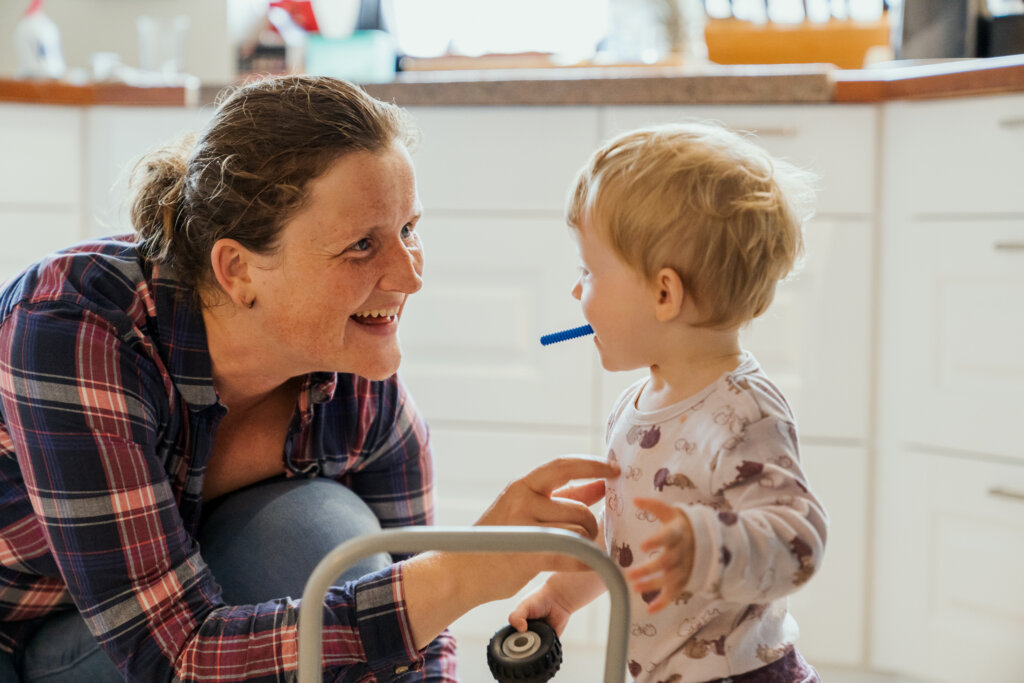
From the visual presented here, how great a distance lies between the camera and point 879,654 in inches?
73.5

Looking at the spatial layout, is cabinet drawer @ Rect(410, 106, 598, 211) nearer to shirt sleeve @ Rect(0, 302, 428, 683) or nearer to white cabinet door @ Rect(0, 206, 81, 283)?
white cabinet door @ Rect(0, 206, 81, 283)

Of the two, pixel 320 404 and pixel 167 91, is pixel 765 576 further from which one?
pixel 167 91

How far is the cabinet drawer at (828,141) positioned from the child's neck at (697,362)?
1.01m

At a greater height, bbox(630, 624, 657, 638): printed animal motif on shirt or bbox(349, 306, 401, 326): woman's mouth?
bbox(349, 306, 401, 326): woman's mouth

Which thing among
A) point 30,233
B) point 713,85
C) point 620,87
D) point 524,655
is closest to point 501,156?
point 620,87

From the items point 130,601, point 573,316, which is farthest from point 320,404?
point 573,316

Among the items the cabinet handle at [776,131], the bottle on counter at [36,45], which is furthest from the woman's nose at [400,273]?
the bottle on counter at [36,45]

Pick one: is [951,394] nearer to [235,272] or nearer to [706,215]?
[706,215]

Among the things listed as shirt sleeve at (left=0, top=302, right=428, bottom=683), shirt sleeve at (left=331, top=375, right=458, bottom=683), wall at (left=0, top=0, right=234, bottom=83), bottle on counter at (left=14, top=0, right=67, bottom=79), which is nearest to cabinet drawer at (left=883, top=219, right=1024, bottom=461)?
shirt sleeve at (left=331, top=375, right=458, bottom=683)

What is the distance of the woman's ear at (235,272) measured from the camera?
1.07m

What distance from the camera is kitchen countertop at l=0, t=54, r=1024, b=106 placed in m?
1.71

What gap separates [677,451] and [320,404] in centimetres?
50

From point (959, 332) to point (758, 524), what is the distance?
3.70 ft

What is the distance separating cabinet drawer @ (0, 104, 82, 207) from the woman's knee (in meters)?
1.17
